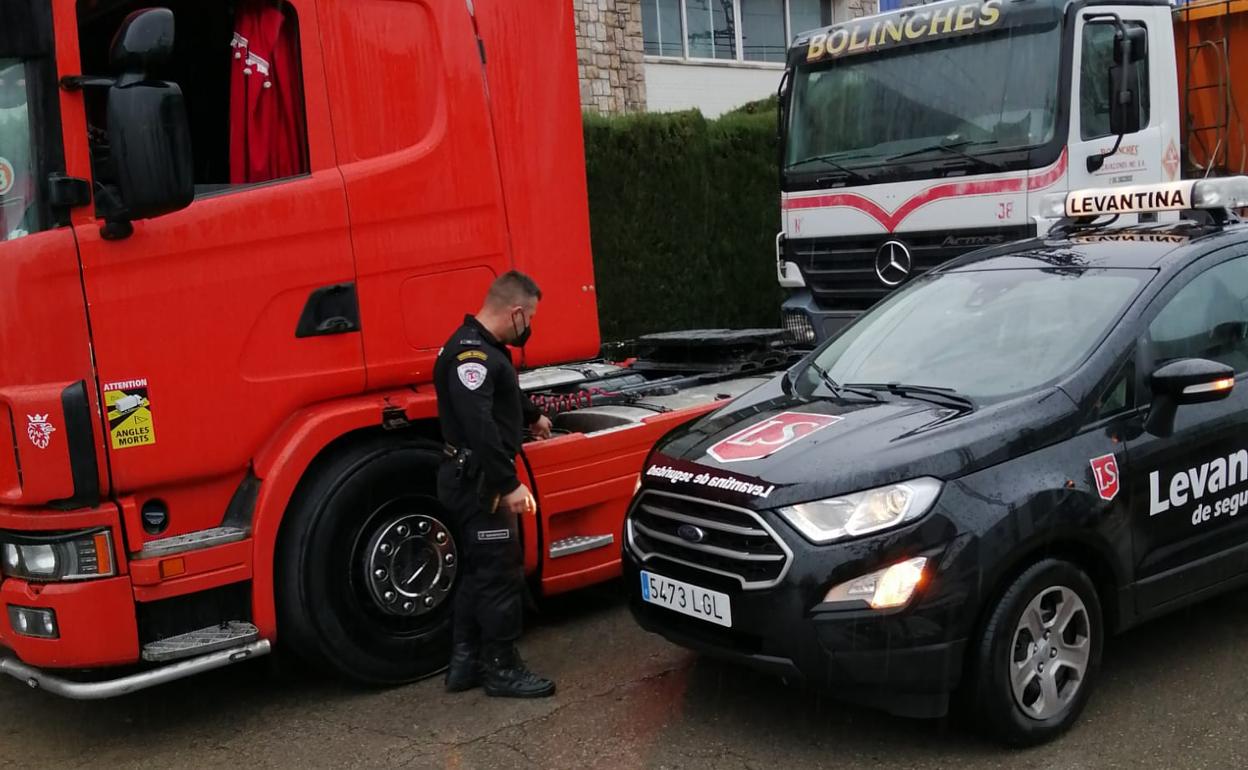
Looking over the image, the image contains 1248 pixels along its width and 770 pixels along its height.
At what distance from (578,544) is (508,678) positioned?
32.4 inches

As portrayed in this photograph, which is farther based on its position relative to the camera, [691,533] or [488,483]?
[488,483]

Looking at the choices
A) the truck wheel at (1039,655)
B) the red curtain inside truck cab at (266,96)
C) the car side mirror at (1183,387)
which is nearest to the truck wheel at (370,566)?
the red curtain inside truck cab at (266,96)

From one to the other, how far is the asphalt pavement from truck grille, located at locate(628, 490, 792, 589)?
632mm

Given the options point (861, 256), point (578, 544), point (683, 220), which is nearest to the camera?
point (578, 544)

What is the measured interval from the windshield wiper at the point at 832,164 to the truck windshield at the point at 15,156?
217 inches

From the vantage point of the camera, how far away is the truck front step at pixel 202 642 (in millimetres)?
4230

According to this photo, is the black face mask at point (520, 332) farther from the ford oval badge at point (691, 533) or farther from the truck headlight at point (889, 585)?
the truck headlight at point (889, 585)

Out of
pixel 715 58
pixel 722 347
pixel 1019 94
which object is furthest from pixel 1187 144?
pixel 715 58

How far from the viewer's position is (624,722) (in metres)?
4.34

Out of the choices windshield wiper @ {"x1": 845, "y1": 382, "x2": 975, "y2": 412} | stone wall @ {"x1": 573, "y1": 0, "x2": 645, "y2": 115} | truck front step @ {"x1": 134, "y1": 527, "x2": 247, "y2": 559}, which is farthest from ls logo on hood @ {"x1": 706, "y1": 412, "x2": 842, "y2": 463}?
stone wall @ {"x1": 573, "y1": 0, "x2": 645, "y2": 115}

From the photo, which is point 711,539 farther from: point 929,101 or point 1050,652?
point 929,101

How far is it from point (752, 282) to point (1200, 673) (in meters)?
8.63

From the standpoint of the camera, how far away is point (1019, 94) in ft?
24.7

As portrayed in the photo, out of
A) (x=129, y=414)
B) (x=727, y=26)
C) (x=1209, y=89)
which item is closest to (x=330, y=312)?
(x=129, y=414)
